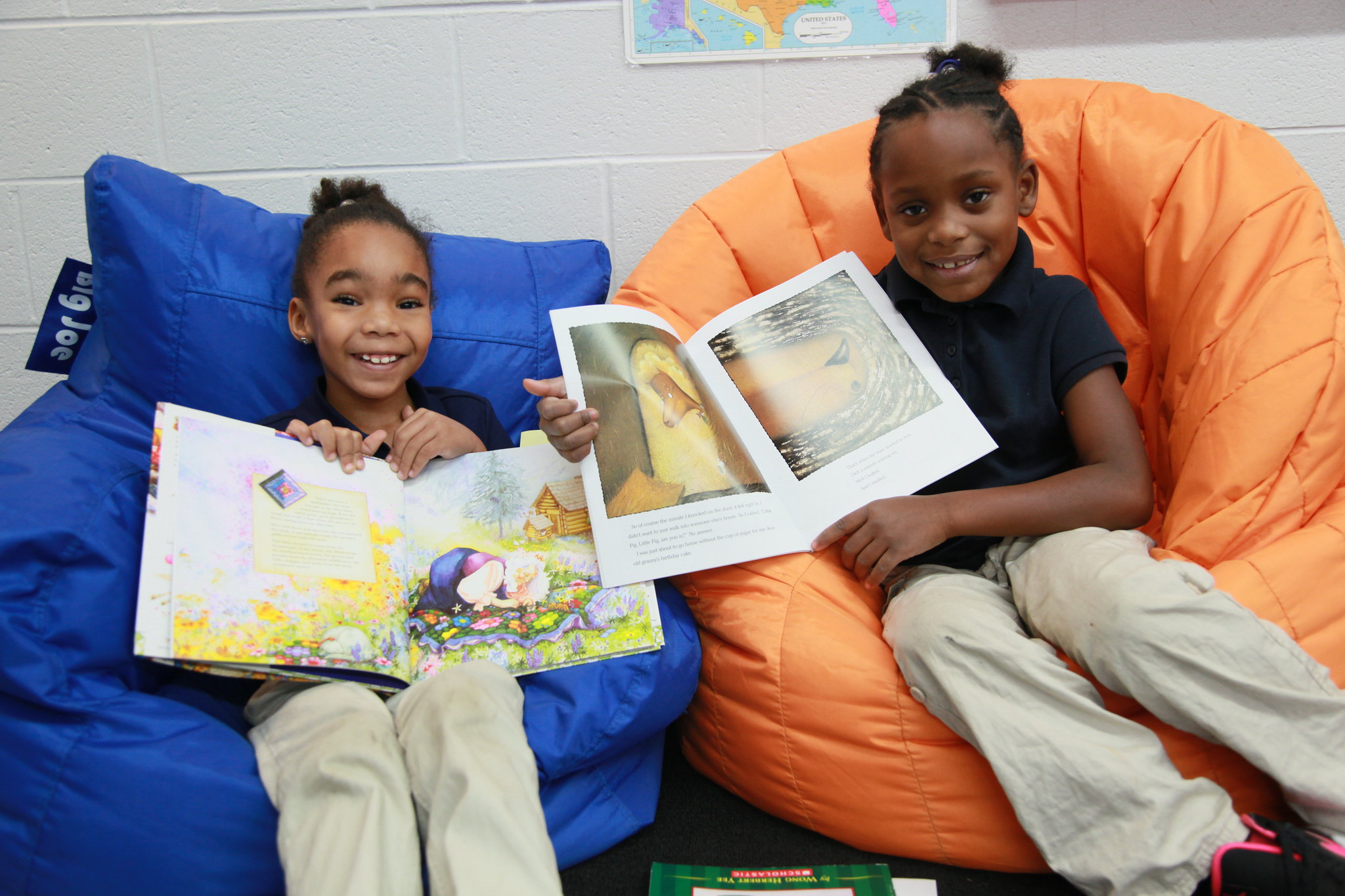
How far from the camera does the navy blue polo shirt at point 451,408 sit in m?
1.03

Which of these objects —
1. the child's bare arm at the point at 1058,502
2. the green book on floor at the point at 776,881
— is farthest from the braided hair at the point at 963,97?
the green book on floor at the point at 776,881

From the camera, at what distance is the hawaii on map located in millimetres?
1312

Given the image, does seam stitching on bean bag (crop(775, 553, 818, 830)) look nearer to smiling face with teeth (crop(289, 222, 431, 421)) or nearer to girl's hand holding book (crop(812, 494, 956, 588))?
girl's hand holding book (crop(812, 494, 956, 588))

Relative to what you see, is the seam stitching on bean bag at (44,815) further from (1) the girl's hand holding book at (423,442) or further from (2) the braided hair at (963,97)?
(2) the braided hair at (963,97)

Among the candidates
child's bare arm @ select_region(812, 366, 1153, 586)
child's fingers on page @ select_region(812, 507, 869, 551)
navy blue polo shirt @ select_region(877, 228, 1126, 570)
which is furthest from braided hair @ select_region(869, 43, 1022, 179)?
child's fingers on page @ select_region(812, 507, 869, 551)

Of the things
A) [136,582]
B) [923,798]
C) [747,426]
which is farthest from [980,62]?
[136,582]

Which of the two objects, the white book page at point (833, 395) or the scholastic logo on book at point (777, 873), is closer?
the scholastic logo on book at point (777, 873)

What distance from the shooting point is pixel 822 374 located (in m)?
1.01

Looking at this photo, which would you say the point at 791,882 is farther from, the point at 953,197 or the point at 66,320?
the point at 66,320

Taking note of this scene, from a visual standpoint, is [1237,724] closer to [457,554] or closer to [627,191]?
[457,554]

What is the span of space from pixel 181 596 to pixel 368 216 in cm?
53

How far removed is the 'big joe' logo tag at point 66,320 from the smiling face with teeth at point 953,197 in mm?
951

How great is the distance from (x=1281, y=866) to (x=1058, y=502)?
0.36 m

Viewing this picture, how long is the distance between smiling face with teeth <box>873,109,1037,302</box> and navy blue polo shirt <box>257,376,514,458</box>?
1.79 feet
